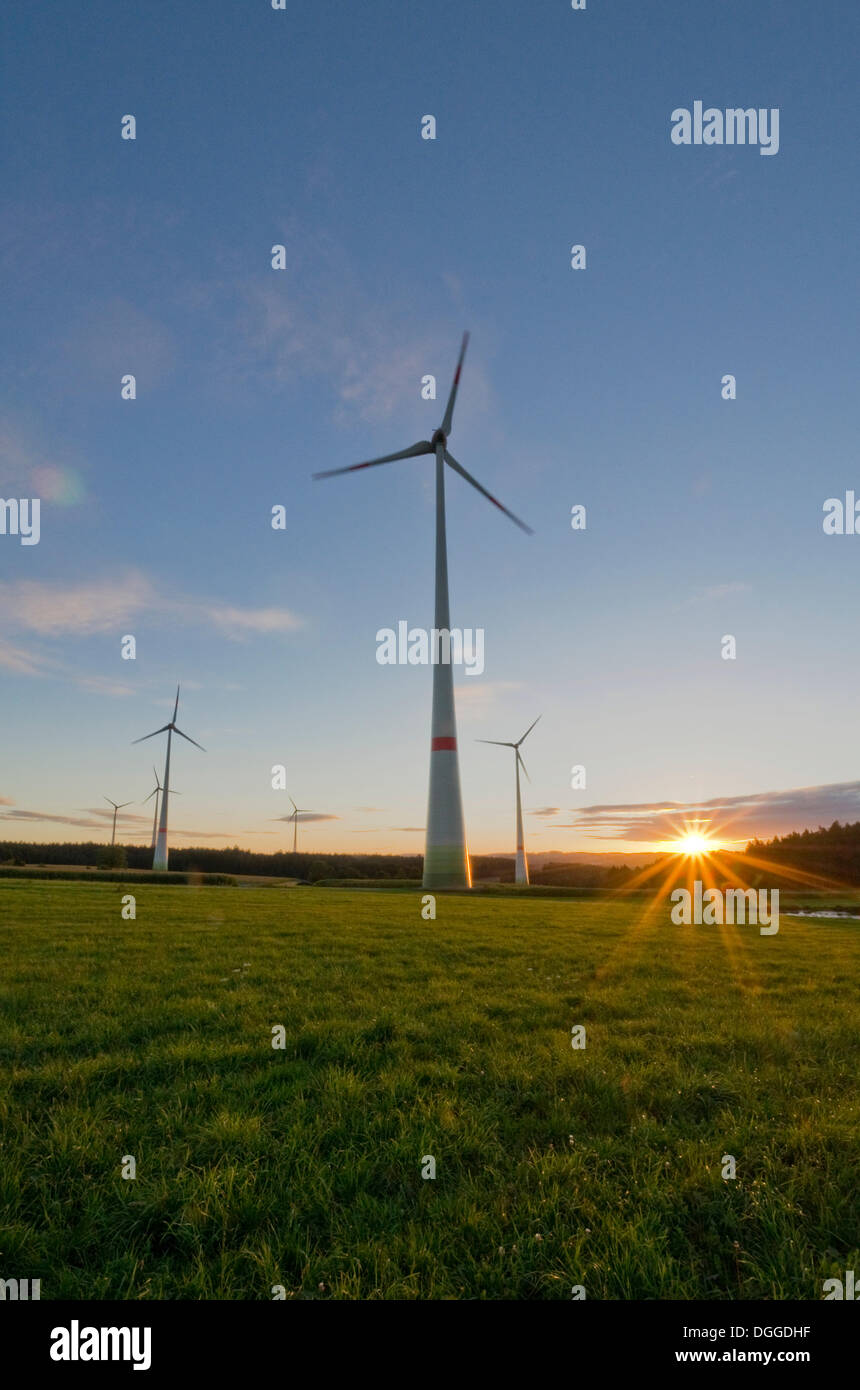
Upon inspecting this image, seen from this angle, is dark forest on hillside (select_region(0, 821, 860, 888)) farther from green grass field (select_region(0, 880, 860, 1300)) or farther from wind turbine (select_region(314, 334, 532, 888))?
green grass field (select_region(0, 880, 860, 1300))

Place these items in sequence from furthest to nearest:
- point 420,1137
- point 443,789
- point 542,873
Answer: point 542,873 < point 443,789 < point 420,1137

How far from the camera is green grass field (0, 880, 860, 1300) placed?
165 inches

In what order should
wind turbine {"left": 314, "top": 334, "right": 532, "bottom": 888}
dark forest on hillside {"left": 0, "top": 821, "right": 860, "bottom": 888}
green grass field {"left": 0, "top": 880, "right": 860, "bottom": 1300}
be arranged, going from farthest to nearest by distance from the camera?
dark forest on hillside {"left": 0, "top": 821, "right": 860, "bottom": 888} → wind turbine {"left": 314, "top": 334, "right": 532, "bottom": 888} → green grass field {"left": 0, "top": 880, "right": 860, "bottom": 1300}

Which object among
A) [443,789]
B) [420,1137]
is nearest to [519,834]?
[443,789]

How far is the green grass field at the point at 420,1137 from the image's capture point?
419 centimetres

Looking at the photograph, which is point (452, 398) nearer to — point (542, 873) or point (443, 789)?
point (443, 789)

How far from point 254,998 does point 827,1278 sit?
27.9 feet

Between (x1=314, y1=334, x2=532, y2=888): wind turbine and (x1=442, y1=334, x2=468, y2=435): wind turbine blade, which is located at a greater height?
(x1=442, y1=334, x2=468, y2=435): wind turbine blade

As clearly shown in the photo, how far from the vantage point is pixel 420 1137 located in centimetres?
571

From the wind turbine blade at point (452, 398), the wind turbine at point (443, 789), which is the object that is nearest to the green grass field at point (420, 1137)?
the wind turbine at point (443, 789)

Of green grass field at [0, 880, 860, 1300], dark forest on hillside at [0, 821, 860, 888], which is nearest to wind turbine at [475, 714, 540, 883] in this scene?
dark forest on hillside at [0, 821, 860, 888]
